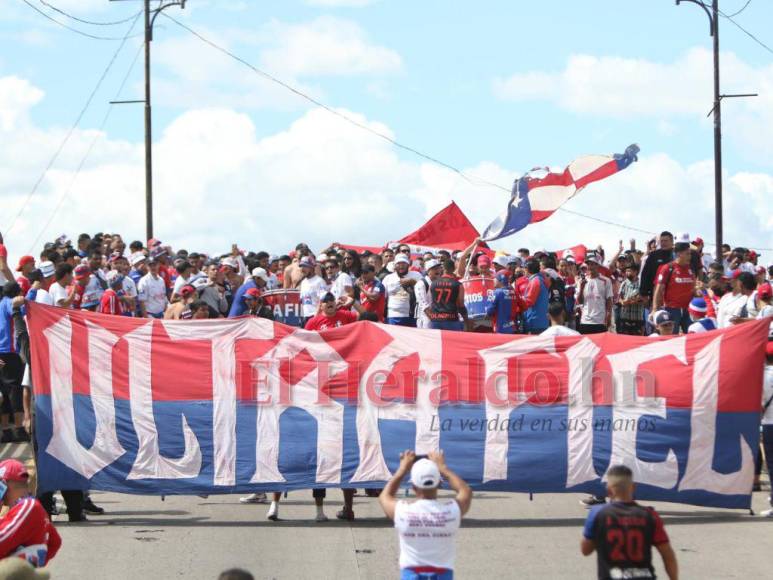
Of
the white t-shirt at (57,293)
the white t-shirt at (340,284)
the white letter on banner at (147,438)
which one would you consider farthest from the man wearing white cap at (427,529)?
the white t-shirt at (340,284)

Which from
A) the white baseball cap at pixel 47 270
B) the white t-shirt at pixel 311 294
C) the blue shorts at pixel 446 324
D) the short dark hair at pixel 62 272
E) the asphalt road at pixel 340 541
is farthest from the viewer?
the white t-shirt at pixel 311 294

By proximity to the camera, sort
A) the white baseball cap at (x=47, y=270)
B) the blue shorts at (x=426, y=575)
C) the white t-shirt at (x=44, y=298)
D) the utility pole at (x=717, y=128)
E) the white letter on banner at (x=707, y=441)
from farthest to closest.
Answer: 1. the utility pole at (x=717, y=128)
2. the white baseball cap at (x=47, y=270)
3. the white t-shirt at (x=44, y=298)
4. the white letter on banner at (x=707, y=441)
5. the blue shorts at (x=426, y=575)

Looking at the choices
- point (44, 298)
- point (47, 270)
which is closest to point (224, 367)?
point (44, 298)

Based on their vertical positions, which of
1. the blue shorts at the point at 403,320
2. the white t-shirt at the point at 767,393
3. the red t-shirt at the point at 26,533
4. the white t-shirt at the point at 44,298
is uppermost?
the white t-shirt at the point at 44,298

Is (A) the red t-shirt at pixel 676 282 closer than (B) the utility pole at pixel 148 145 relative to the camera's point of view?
Yes

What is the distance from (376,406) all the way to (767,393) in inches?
154

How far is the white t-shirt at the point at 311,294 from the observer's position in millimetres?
17625

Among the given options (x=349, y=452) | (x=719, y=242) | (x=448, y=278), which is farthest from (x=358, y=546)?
(x=719, y=242)

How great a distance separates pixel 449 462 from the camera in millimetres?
11883

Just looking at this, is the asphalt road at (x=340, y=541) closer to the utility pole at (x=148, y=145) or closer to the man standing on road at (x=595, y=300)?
the man standing on road at (x=595, y=300)

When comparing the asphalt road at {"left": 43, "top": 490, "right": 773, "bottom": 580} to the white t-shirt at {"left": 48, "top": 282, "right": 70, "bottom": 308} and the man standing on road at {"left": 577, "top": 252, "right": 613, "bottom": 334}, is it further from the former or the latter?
the man standing on road at {"left": 577, "top": 252, "right": 613, "bottom": 334}

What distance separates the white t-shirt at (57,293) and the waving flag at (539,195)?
7089mm

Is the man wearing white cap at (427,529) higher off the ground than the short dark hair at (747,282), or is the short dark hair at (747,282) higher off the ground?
the short dark hair at (747,282)

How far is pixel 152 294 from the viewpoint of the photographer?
19.5 metres
